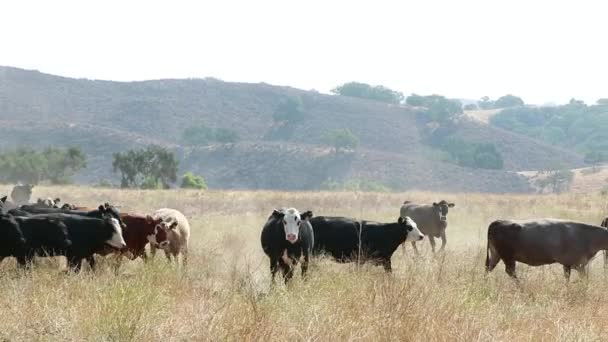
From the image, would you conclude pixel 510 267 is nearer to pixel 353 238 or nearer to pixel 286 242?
pixel 353 238

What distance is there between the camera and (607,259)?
16.5 metres

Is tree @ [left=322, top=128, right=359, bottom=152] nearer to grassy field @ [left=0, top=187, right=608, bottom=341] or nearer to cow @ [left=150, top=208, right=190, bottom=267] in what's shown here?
cow @ [left=150, top=208, right=190, bottom=267]

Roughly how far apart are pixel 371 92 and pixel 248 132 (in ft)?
155

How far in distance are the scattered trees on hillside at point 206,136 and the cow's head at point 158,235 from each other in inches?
3914

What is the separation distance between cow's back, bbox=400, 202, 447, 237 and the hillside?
7113cm

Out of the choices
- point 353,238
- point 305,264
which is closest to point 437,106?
point 353,238

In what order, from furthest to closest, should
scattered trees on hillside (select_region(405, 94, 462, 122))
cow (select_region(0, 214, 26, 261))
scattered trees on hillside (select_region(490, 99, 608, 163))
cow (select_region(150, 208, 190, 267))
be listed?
scattered trees on hillside (select_region(490, 99, 608, 163)), scattered trees on hillside (select_region(405, 94, 462, 122)), cow (select_region(150, 208, 190, 267)), cow (select_region(0, 214, 26, 261))

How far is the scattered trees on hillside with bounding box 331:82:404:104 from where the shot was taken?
169 meters

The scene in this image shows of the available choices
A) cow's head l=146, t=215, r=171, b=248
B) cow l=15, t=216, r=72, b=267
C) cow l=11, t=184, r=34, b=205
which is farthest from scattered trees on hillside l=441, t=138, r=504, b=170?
cow l=15, t=216, r=72, b=267

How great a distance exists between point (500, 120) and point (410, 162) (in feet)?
263

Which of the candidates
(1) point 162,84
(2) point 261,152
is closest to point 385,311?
(2) point 261,152

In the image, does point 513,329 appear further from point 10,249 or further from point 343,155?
point 343,155

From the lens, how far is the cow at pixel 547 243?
577 inches

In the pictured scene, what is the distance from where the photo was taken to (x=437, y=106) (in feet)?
481
